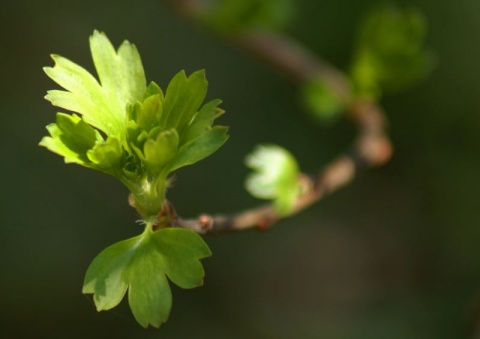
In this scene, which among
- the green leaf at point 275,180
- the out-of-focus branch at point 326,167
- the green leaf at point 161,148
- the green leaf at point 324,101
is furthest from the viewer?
the green leaf at point 324,101

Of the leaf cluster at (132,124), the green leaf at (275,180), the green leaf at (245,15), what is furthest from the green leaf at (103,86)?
the green leaf at (245,15)

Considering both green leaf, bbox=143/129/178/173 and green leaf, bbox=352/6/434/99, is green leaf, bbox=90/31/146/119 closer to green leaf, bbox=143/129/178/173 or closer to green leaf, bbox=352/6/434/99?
green leaf, bbox=143/129/178/173

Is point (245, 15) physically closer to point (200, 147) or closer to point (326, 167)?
point (326, 167)

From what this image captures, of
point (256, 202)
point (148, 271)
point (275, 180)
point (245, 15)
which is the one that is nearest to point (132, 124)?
point (148, 271)

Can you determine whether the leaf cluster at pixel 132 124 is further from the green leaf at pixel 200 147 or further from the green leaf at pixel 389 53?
the green leaf at pixel 389 53

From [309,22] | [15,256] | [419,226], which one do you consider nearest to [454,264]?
[419,226]

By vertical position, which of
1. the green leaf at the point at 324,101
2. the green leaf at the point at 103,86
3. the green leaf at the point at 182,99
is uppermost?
the green leaf at the point at 182,99

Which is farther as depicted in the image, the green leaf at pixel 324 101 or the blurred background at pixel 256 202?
the blurred background at pixel 256 202
